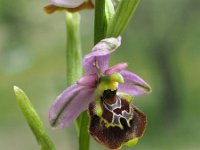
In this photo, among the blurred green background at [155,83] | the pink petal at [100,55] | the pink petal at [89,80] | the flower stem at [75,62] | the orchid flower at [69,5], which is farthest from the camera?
the blurred green background at [155,83]

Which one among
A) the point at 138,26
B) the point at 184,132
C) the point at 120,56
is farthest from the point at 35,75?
the point at 184,132

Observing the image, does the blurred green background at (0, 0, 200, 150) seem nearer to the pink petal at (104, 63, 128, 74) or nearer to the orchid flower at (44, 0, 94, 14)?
the orchid flower at (44, 0, 94, 14)

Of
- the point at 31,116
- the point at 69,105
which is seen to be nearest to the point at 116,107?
the point at 69,105

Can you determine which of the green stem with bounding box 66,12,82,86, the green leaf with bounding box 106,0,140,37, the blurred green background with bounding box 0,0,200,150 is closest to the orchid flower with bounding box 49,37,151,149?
the green leaf with bounding box 106,0,140,37

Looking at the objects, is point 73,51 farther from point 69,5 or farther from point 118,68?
point 118,68

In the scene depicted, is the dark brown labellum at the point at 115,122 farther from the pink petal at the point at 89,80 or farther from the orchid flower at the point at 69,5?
the orchid flower at the point at 69,5

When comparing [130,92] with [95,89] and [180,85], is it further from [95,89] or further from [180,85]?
[180,85]

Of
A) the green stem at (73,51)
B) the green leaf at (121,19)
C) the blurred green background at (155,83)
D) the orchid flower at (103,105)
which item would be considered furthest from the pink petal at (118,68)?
the blurred green background at (155,83)
